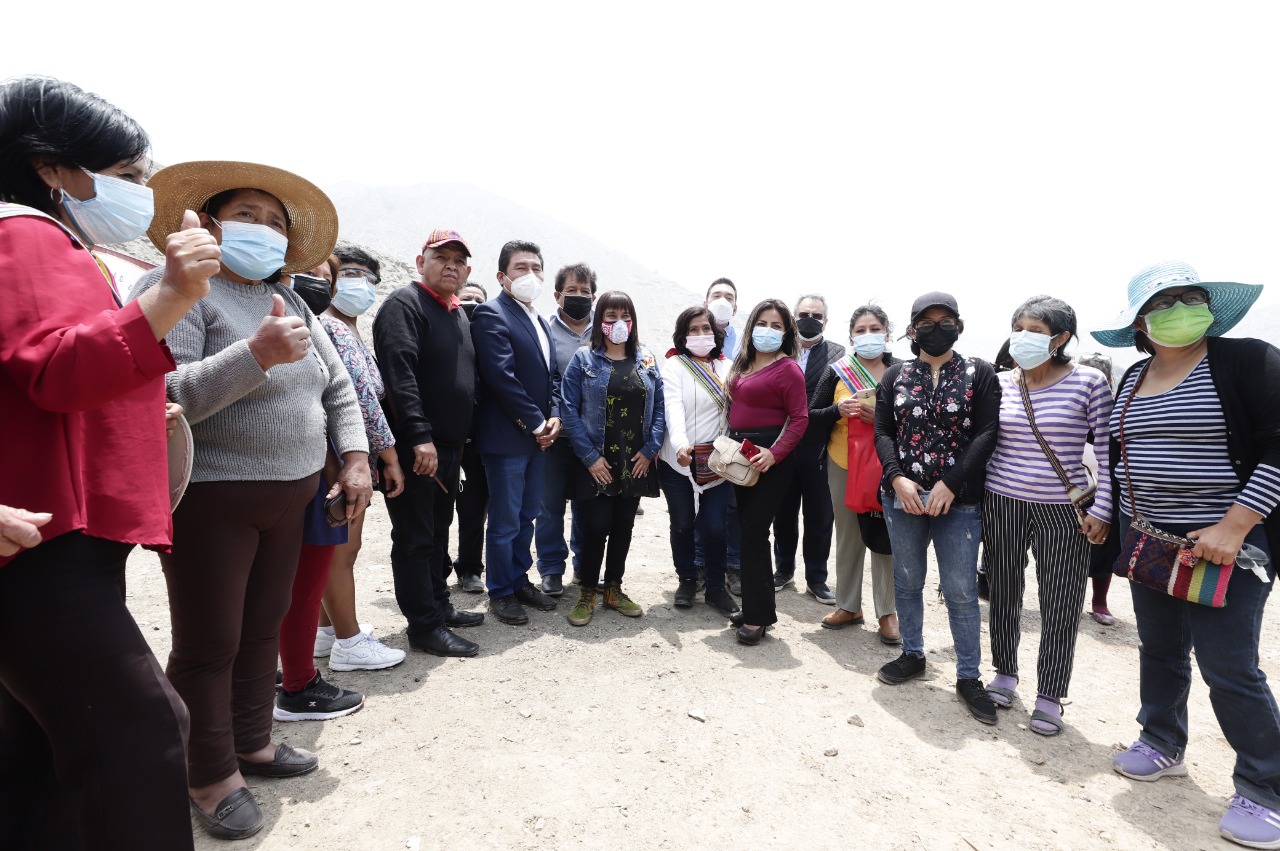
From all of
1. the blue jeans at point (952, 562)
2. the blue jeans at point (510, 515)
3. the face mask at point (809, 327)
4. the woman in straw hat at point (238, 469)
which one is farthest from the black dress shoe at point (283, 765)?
the face mask at point (809, 327)

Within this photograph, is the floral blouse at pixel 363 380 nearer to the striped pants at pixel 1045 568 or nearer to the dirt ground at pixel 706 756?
the dirt ground at pixel 706 756

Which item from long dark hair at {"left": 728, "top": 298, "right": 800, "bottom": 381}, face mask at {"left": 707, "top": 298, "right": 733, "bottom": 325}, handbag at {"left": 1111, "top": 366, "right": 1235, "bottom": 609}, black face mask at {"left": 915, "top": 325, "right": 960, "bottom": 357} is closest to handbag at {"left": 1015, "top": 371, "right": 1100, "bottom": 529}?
handbag at {"left": 1111, "top": 366, "right": 1235, "bottom": 609}

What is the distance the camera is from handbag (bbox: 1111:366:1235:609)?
252cm

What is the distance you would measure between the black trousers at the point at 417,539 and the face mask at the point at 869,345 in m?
2.71

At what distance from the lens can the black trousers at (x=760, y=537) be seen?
158 inches

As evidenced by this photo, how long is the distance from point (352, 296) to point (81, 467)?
2.55 meters

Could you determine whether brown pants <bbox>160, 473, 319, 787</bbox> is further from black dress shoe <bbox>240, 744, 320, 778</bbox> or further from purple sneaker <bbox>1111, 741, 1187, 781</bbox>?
purple sneaker <bbox>1111, 741, 1187, 781</bbox>

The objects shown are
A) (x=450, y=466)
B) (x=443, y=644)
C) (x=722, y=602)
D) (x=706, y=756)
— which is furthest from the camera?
(x=722, y=602)

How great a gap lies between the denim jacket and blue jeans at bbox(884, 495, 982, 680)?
1.61m

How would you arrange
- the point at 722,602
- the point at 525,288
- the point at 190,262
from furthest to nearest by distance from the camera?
the point at 722,602
the point at 525,288
the point at 190,262

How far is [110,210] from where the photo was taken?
64.4 inches

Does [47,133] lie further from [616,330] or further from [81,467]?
[616,330]

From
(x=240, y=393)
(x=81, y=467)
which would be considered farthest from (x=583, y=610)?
(x=81, y=467)

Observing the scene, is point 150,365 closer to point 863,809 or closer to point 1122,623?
point 863,809
